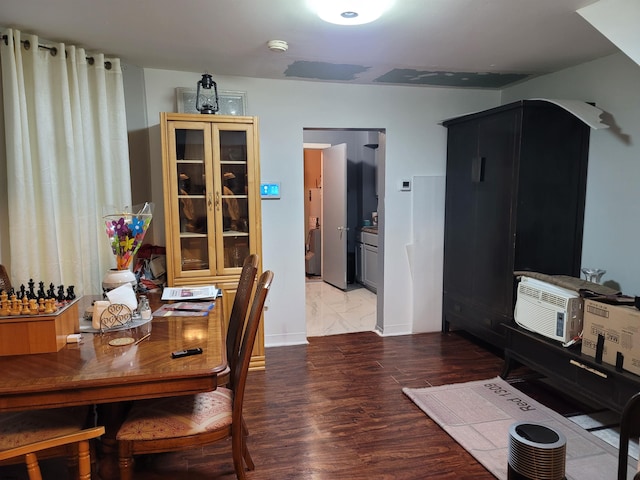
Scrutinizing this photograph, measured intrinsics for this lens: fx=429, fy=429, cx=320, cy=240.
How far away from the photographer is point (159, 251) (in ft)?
10.9

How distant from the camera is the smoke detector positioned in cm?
269

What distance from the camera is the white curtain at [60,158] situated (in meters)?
2.48

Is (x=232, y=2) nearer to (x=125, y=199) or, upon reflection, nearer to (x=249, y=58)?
(x=249, y=58)

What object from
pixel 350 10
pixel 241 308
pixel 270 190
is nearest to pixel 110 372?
pixel 241 308

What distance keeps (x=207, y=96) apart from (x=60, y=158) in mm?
1209

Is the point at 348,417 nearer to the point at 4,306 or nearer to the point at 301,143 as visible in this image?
the point at 4,306

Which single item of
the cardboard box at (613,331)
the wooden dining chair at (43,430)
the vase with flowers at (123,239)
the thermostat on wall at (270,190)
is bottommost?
the wooden dining chair at (43,430)

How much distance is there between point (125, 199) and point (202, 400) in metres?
1.74

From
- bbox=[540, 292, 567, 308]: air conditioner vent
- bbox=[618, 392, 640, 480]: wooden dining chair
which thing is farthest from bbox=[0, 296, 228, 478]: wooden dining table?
bbox=[540, 292, 567, 308]: air conditioner vent

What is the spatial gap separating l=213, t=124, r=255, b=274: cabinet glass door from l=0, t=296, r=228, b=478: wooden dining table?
145 centimetres

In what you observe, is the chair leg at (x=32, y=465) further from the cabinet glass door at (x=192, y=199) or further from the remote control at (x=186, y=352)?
the cabinet glass door at (x=192, y=199)

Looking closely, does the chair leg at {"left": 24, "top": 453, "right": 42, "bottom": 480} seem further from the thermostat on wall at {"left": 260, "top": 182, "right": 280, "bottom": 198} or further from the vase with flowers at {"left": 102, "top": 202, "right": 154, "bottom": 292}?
the thermostat on wall at {"left": 260, "top": 182, "right": 280, "bottom": 198}

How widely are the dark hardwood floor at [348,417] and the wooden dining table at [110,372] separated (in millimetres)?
767

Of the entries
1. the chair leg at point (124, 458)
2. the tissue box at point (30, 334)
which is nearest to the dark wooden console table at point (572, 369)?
the chair leg at point (124, 458)
